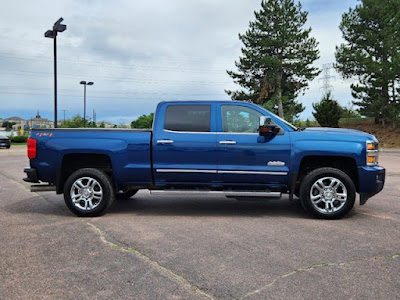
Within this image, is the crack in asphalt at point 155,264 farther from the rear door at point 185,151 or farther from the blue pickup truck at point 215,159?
the rear door at point 185,151

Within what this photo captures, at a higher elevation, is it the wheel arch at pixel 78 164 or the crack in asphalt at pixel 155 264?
the wheel arch at pixel 78 164

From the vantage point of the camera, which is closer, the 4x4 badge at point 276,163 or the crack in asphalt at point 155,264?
the crack in asphalt at point 155,264

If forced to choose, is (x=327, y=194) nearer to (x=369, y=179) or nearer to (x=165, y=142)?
(x=369, y=179)

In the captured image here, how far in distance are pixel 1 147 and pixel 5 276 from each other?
33.4 m

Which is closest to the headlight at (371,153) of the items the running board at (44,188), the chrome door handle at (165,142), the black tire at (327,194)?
the black tire at (327,194)

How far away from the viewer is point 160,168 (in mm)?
6113

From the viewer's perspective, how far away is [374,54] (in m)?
34.1

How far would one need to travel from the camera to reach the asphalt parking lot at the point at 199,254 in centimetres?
331

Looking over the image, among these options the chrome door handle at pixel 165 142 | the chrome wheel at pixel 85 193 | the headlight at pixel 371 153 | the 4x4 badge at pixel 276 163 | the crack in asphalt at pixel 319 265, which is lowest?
the crack in asphalt at pixel 319 265

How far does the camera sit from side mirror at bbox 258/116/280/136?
579 centimetres

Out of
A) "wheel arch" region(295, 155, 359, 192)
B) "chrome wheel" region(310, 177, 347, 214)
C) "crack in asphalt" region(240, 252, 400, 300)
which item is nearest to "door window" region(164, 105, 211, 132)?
"wheel arch" region(295, 155, 359, 192)

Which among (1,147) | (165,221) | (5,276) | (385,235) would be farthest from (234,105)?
(1,147)

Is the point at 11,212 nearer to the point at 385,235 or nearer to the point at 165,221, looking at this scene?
the point at 165,221

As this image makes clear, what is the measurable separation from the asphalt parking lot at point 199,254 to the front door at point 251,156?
65 centimetres
